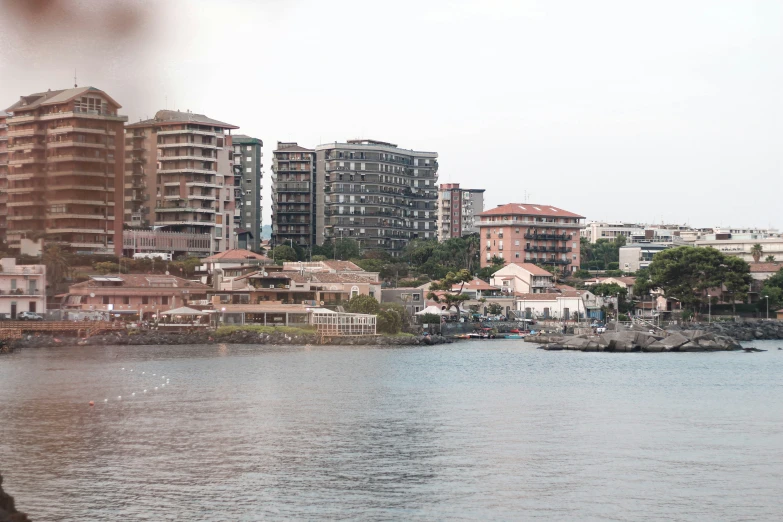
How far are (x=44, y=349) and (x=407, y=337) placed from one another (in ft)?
82.9

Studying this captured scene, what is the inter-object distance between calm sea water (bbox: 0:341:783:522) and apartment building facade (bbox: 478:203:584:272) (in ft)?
232

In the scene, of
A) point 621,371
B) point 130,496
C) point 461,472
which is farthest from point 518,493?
point 621,371

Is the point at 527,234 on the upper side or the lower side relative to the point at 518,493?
upper

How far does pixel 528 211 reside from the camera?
124 metres

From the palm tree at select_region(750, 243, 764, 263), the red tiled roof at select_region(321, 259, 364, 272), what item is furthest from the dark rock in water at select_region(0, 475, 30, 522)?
the palm tree at select_region(750, 243, 764, 263)

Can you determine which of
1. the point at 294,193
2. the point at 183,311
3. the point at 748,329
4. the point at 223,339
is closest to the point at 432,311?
the point at 223,339

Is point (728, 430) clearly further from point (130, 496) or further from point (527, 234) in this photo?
point (527, 234)

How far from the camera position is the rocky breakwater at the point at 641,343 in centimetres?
7506

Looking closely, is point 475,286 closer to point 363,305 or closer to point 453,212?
point 363,305

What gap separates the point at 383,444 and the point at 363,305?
48.2 meters

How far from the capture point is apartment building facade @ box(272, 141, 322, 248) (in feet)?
420

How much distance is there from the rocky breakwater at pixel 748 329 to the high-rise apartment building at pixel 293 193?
172 feet

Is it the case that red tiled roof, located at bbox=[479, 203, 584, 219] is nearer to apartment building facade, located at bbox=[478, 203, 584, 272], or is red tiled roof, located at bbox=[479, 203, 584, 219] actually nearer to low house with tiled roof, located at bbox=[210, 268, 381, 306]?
apartment building facade, located at bbox=[478, 203, 584, 272]

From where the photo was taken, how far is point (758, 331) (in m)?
93.8
